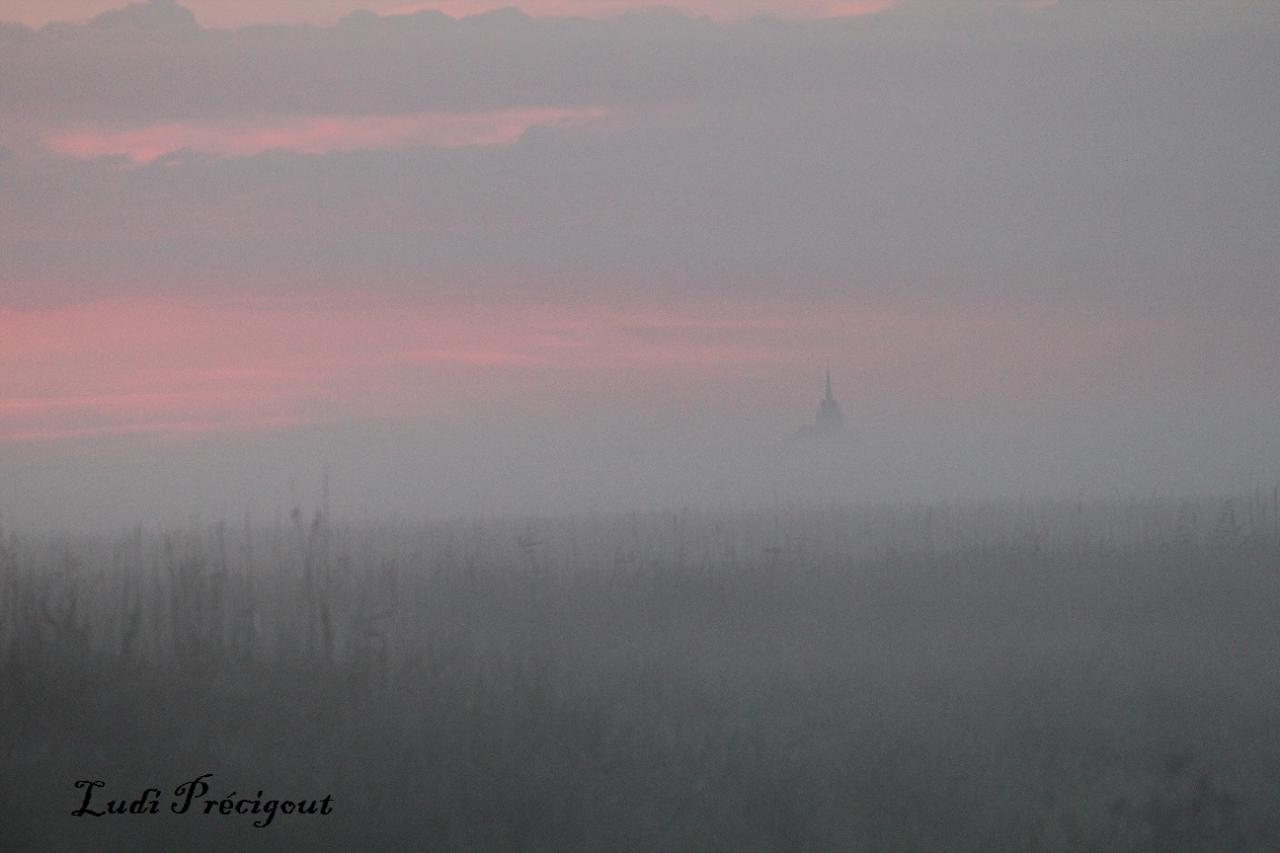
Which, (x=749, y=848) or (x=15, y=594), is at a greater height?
(x=15, y=594)

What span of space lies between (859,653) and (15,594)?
279 inches

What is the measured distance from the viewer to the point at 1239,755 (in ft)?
31.1

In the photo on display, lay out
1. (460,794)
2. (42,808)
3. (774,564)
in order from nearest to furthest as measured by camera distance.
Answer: (42,808), (460,794), (774,564)

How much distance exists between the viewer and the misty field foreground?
7.92 metres

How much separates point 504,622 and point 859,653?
3.52 m

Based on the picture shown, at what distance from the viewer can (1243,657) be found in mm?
12844

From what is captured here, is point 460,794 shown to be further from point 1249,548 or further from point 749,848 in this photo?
point 1249,548

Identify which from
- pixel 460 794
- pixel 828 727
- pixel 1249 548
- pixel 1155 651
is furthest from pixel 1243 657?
pixel 460 794

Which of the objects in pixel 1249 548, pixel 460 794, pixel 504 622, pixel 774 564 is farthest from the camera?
pixel 1249 548

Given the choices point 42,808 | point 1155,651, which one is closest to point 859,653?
point 1155,651

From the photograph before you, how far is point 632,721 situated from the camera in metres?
9.72

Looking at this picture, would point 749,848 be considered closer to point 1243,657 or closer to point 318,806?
point 318,806

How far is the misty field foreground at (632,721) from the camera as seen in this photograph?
312 inches

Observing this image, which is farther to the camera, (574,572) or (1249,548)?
(1249,548)
